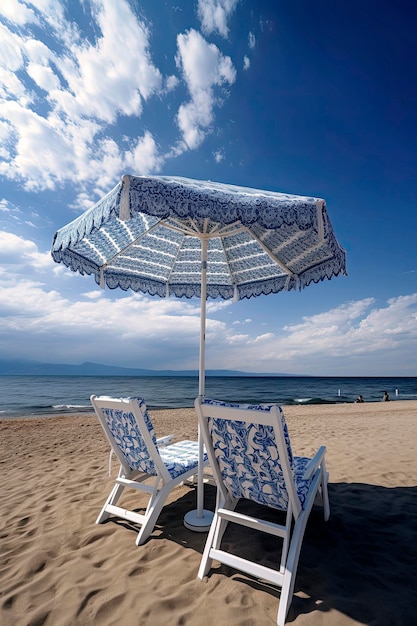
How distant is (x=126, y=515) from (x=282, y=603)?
60.7 inches

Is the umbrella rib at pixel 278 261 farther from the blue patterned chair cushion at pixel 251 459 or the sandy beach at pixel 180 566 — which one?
the sandy beach at pixel 180 566

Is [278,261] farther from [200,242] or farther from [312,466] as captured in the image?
[312,466]

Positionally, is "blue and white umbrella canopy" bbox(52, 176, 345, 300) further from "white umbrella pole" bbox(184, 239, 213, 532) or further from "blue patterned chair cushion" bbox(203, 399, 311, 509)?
"blue patterned chair cushion" bbox(203, 399, 311, 509)

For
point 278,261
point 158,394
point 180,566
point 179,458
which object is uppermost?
point 278,261

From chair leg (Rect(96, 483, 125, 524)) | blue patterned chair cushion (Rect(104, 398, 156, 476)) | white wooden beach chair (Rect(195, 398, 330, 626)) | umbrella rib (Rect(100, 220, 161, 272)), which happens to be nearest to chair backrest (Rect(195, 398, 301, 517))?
white wooden beach chair (Rect(195, 398, 330, 626))

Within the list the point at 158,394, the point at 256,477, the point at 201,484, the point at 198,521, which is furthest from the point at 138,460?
the point at 158,394

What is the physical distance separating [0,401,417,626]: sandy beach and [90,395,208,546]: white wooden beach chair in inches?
6.6

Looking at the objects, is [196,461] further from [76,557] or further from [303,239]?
[303,239]

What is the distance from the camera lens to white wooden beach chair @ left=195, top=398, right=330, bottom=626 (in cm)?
196

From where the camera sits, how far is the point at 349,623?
69.3 inches

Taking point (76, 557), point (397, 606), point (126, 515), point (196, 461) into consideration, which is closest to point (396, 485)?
point (397, 606)

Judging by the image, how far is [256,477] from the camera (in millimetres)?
2201

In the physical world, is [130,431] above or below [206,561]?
above

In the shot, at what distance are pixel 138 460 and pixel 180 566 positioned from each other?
918 mm
